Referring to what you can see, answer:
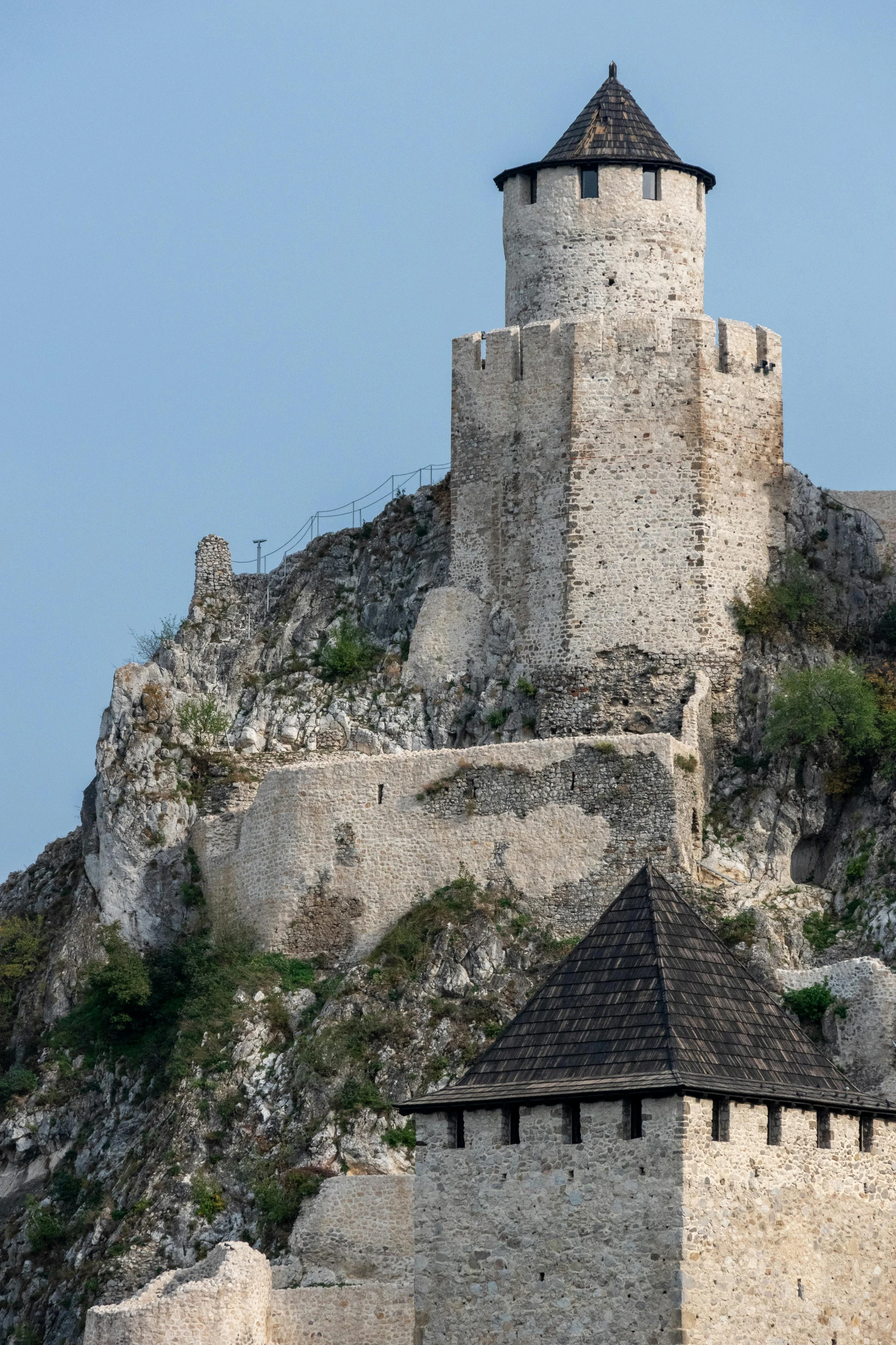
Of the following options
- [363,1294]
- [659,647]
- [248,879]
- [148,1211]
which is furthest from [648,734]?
[363,1294]

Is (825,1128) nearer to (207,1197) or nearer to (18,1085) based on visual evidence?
(207,1197)

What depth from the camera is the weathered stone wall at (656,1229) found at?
34469 millimetres

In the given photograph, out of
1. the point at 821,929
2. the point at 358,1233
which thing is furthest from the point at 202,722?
the point at 358,1233

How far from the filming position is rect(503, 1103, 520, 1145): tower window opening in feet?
118

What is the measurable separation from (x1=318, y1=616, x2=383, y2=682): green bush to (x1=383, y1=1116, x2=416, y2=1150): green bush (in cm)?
1528

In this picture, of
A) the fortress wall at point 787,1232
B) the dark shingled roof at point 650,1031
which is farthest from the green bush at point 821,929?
the fortress wall at point 787,1232

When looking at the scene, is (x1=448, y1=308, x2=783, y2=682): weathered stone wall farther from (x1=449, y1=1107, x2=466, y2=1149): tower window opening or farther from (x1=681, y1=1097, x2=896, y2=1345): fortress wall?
(x1=449, y1=1107, x2=466, y2=1149): tower window opening

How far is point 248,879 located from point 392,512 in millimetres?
11824

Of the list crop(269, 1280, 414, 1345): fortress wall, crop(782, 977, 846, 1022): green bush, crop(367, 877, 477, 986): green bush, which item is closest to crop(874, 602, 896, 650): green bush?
crop(367, 877, 477, 986): green bush

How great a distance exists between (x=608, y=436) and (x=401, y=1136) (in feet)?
54.9

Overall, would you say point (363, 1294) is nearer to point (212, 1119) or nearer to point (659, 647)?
point (212, 1119)

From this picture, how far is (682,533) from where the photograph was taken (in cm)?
5891

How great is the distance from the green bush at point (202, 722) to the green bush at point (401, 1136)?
1383 centimetres

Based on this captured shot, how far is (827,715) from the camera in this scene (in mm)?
57031
